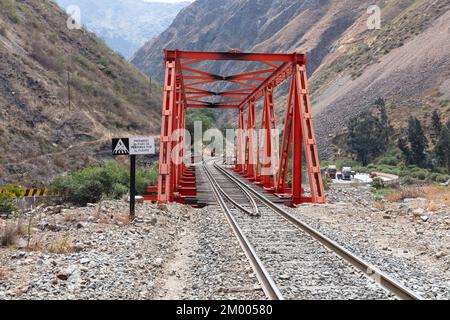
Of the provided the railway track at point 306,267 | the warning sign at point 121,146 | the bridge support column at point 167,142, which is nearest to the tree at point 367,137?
the bridge support column at point 167,142

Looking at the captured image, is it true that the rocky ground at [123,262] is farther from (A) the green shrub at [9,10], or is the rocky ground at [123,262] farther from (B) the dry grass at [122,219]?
(A) the green shrub at [9,10]

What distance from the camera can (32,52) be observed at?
1678 inches

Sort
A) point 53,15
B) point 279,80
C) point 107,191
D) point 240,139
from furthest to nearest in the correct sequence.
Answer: point 53,15 → point 240,139 → point 279,80 → point 107,191

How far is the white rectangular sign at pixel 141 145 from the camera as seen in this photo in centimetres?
1119

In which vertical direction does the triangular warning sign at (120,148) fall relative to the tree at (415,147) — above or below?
below

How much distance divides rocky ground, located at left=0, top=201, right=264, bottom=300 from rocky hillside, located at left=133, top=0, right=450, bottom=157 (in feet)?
152

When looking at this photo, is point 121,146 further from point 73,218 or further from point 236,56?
point 236,56

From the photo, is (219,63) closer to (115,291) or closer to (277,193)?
(277,193)

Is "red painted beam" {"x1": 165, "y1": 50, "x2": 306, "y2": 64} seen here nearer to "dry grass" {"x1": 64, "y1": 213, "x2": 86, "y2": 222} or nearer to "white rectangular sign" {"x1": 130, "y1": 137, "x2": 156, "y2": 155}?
"white rectangular sign" {"x1": 130, "y1": 137, "x2": 156, "y2": 155}

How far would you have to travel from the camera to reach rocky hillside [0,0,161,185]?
29.8 metres

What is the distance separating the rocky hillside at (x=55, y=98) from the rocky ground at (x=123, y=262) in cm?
1708

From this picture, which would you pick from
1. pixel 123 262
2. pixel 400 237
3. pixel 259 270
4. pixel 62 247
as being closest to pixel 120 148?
pixel 62 247
